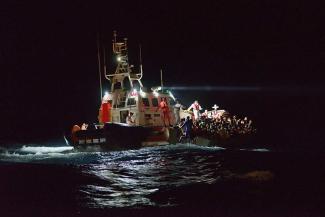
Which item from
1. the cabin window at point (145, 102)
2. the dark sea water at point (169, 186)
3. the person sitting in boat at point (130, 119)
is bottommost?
the dark sea water at point (169, 186)

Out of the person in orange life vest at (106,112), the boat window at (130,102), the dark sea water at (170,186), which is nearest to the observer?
the dark sea water at (170,186)

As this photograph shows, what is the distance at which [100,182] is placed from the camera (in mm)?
12711

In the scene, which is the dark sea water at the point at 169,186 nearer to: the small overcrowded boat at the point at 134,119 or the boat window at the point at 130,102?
the small overcrowded boat at the point at 134,119

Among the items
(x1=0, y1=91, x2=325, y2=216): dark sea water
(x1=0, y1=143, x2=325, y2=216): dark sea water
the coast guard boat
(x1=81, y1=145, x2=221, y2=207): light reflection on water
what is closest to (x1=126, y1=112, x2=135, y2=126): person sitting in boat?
the coast guard boat

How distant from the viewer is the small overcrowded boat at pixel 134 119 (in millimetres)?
21969

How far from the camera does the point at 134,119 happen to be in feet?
80.6

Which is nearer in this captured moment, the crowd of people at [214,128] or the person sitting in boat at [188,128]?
the person sitting in boat at [188,128]

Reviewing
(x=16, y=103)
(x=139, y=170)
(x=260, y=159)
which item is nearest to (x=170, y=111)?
(x=260, y=159)

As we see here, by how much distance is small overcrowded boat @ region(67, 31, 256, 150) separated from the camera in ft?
72.1

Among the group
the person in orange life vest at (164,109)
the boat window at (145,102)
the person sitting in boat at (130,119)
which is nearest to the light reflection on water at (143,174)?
the person sitting in boat at (130,119)

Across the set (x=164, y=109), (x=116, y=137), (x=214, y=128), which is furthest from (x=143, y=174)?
(x=164, y=109)

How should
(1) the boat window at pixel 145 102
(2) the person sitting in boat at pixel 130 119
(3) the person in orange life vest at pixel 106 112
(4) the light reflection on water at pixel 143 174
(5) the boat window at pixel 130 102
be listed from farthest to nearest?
(3) the person in orange life vest at pixel 106 112 < (5) the boat window at pixel 130 102 < (1) the boat window at pixel 145 102 < (2) the person sitting in boat at pixel 130 119 < (4) the light reflection on water at pixel 143 174

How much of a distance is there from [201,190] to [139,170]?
12.9 feet

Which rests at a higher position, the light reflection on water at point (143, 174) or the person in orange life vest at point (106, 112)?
the person in orange life vest at point (106, 112)
